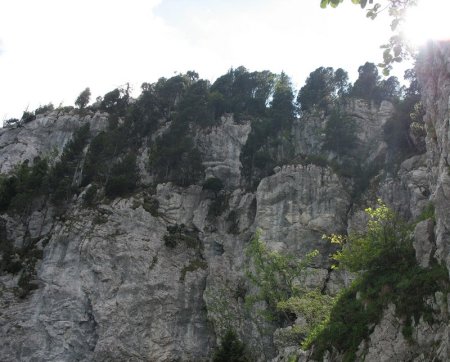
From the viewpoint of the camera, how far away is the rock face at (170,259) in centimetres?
4809

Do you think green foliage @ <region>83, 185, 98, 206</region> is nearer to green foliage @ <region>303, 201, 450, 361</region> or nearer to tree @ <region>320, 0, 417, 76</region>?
green foliage @ <region>303, 201, 450, 361</region>

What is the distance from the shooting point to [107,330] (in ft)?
157

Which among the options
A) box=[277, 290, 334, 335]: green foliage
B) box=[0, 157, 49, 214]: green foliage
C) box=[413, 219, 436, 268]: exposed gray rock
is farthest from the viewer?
box=[0, 157, 49, 214]: green foliage

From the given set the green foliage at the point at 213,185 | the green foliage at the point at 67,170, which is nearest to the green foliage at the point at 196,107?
the green foliage at the point at 213,185

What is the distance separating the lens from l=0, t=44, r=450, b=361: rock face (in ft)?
158

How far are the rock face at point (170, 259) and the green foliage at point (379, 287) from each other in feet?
38.0

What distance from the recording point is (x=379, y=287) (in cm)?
2542

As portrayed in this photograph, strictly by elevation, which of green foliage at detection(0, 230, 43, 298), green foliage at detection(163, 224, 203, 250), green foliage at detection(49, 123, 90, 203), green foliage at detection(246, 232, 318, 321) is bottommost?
green foliage at detection(0, 230, 43, 298)

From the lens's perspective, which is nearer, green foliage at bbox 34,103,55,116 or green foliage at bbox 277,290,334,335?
green foliage at bbox 277,290,334,335

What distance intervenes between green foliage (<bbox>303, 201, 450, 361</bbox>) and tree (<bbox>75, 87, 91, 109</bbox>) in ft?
239

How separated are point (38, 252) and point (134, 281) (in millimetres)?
12295

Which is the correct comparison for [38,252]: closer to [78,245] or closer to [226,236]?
[78,245]

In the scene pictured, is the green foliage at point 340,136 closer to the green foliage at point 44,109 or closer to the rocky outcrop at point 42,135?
the rocky outcrop at point 42,135

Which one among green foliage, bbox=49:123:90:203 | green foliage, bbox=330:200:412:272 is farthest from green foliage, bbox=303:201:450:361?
green foliage, bbox=49:123:90:203
